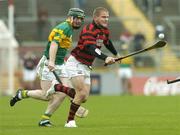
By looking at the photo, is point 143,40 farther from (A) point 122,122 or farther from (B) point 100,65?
(A) point 122,122

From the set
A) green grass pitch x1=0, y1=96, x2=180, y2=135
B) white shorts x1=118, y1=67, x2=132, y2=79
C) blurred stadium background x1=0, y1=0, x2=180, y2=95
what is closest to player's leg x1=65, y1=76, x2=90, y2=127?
green grass pitch x1=0, y1=96, x2=180, y2=135

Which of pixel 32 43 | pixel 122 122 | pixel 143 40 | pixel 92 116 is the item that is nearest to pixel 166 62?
pixel 143 40

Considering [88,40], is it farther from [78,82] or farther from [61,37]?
[78,82]

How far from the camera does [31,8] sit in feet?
123

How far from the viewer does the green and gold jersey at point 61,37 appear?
14.6m

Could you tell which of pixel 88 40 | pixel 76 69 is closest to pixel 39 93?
pixel 76 69

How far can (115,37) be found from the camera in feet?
121

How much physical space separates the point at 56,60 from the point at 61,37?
727 millimetres

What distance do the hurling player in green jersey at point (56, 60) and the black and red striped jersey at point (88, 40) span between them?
0.21 m

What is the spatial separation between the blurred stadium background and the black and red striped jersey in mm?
15553

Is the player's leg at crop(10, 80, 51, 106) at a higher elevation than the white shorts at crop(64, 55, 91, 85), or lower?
lower

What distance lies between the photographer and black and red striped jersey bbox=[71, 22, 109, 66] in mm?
14526

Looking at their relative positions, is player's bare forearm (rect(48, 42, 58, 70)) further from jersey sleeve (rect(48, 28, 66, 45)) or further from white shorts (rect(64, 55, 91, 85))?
white shorts (rect(64, 55, 91, 85))

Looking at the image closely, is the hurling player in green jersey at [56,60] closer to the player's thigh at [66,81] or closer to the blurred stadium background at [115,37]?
the player's thigh at [66,81]
